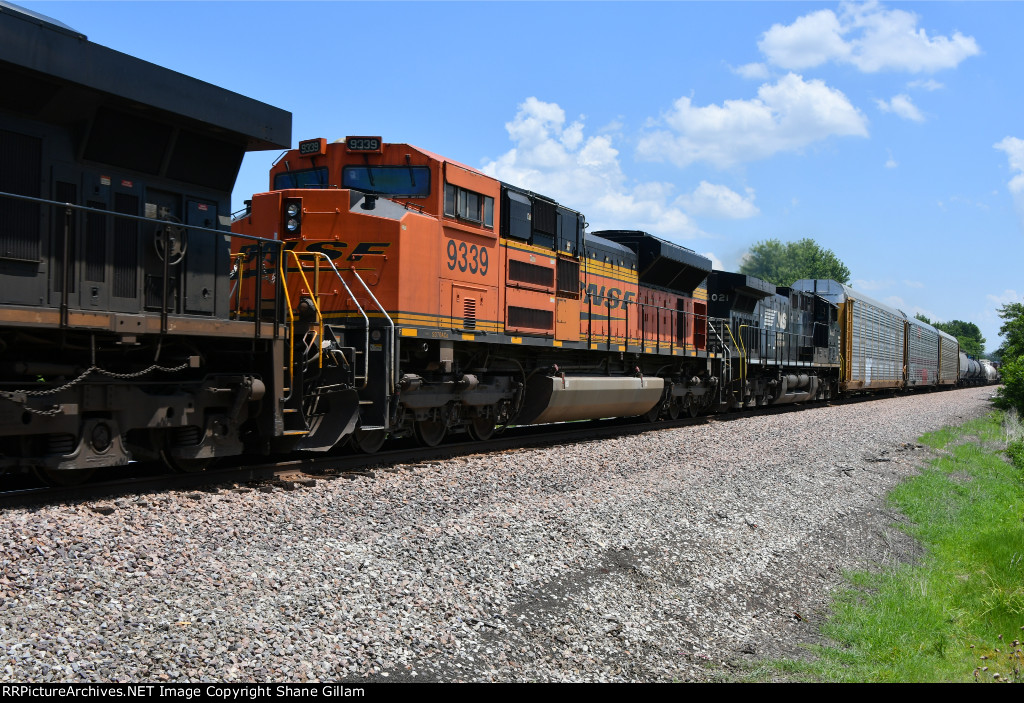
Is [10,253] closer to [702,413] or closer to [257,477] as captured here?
[257,477]

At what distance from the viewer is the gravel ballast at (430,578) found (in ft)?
12.9

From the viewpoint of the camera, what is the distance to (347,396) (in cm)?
842

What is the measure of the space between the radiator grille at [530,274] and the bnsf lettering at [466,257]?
749 mm

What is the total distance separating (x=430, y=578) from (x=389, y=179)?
6085 mm

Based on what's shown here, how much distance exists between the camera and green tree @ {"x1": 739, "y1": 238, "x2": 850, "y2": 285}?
93312mm

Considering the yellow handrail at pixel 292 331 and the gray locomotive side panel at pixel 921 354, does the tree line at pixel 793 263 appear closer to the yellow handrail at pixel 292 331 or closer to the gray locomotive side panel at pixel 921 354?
the gray locomotive side panel at pixel 921 354

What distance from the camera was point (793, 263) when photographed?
95875 millimetres

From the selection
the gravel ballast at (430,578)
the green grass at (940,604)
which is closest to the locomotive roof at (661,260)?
the green grass at (940,604)

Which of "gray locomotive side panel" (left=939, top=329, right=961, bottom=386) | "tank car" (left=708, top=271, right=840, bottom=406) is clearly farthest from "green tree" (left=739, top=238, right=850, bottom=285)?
"tank car" (left=708, top=271, right=840, bottom=406)

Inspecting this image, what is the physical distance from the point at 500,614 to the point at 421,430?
5.50 metres

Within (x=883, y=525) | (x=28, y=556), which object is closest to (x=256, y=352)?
(x=28, y=556)

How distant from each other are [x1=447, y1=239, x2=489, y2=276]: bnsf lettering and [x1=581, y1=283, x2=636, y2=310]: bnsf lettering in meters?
3.32

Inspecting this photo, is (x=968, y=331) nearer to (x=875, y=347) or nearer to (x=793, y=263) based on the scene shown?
(x=793, y=263)

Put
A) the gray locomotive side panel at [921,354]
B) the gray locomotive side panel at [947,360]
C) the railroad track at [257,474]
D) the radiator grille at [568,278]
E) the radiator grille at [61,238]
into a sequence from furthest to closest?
the gray locomotive side panel at [947,360], the gray locomotive side panel at [921,354], the radiator grille at [568,278], the radiator grille at [61,238], the railroad track at [257,474]
